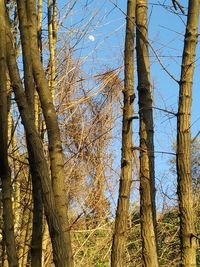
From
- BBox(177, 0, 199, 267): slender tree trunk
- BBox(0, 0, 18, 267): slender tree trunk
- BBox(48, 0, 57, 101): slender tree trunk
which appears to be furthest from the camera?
BBox(48, 0, 57, 101): slender tree trunk

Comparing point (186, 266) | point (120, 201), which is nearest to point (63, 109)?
point (120, 201)

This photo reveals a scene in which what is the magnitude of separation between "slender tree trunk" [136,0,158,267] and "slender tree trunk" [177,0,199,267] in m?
0.30

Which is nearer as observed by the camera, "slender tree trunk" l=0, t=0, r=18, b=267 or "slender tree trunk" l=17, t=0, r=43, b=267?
"slender tree trunk" l=0, t=0, r=18, b=267

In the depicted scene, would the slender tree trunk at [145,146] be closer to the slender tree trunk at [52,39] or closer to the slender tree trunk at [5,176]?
the slender tree trunk at [52,39]

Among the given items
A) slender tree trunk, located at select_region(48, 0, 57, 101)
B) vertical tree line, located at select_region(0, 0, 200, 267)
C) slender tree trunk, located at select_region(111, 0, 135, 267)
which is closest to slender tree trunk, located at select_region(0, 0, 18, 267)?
vertical tree line, located at select_region(0, 0, 200, 267)

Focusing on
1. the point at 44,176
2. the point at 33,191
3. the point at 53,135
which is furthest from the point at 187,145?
the point at 44,176

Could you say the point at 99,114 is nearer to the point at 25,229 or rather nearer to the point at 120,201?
the point at 25,229

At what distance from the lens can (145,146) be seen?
12.5 feet

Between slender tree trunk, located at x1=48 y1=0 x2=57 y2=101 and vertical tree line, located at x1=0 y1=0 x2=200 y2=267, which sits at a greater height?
slender tree trunk, located at x1=48 y1=0 x2=57 y2=101

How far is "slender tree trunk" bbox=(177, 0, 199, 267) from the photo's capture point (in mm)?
3330

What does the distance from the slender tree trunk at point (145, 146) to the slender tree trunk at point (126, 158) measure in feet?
0.39

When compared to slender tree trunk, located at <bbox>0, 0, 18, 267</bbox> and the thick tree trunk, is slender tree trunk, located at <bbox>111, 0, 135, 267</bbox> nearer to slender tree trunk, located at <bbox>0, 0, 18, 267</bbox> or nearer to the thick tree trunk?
the thick tree trunk

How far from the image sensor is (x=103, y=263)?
22.5ft

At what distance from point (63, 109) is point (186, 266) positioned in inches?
96.2
